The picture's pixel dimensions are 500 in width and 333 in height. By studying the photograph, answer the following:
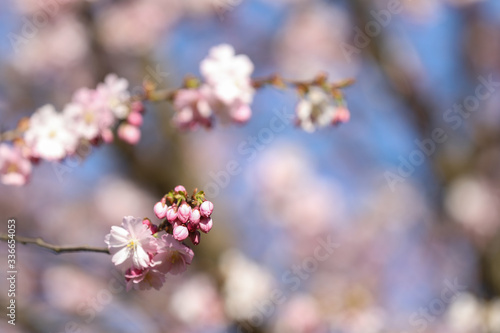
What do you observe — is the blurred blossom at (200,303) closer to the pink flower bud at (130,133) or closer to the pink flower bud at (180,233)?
the pink flower bud at (130,133)

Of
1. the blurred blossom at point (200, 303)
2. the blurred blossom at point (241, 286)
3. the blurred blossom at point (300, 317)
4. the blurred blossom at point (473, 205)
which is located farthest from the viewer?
the blurred blossom at point (473, 205)

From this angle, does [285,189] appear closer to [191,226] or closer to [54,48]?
[54,48]

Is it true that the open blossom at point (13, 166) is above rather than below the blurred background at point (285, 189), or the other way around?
below

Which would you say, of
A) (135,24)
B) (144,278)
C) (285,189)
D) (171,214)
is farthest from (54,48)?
(171,214)

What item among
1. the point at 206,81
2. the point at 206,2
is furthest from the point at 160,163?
the point at 206,2

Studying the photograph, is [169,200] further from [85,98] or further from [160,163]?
[160,163]

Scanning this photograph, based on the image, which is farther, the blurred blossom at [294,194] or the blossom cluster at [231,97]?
the blurred blossom at [294,194]

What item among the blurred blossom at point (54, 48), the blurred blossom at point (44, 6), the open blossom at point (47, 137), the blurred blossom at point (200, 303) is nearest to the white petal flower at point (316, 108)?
the open blossom at point (47, 137)

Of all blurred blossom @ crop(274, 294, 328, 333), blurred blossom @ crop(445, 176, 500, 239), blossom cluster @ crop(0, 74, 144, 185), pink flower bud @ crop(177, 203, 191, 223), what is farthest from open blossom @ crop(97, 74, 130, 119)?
blurred blossom @ crop(445, 176, 500, 239)
